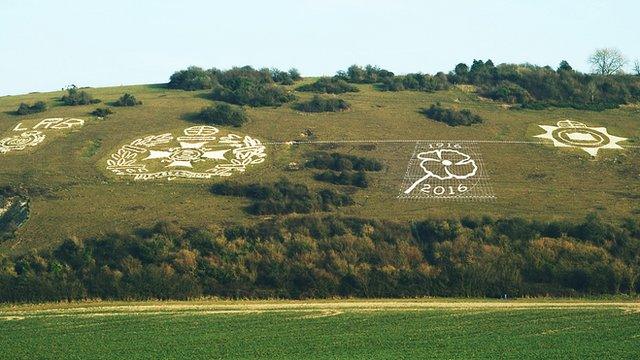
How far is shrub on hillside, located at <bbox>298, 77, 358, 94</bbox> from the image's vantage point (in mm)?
130375

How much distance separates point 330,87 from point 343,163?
32.8m

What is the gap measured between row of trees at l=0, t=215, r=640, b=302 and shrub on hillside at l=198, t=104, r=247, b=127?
32.6 m

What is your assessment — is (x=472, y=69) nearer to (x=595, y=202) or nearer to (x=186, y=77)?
(x=186, y=77)

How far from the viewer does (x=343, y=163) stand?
10006 cm

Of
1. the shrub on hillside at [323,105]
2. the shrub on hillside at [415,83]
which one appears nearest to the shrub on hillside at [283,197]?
the shrub on hillside at [323,105]

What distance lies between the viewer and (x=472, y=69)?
146 m

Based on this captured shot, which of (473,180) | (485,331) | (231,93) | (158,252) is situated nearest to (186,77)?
(231,93)

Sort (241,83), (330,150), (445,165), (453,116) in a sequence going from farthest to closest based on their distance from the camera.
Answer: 1. (241,83)
2. (453,116)
3. (330,150)
4. (445,165)

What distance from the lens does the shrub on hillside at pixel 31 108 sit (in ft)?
399

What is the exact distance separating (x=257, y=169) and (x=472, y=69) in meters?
57.2

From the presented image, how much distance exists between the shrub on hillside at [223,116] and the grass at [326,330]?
4828 centimetres

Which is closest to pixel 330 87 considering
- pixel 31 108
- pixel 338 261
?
pixel 31 108

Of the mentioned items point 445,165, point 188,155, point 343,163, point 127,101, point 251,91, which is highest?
point 251,91

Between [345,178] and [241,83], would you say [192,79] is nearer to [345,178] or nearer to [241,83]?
[241,83]
